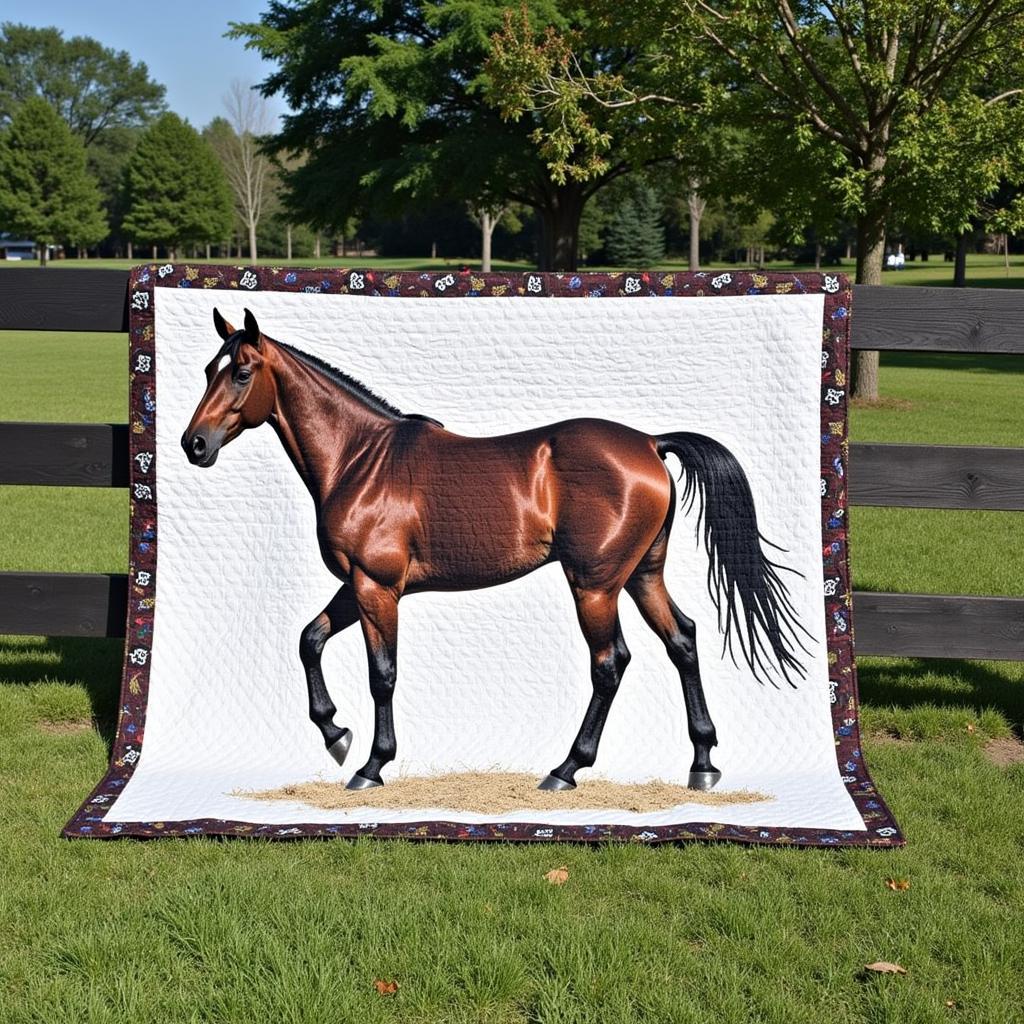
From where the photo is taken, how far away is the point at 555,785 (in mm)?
4262

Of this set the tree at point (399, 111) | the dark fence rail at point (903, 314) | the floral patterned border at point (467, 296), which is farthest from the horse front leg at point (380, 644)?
the tree at point (399, 111)

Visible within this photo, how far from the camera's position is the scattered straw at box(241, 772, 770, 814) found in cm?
413

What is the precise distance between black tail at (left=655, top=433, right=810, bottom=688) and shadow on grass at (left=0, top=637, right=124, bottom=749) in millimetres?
2464

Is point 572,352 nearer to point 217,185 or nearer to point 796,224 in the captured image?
point 796,224

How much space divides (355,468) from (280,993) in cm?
211

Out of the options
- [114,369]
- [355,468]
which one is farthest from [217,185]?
[355,468]

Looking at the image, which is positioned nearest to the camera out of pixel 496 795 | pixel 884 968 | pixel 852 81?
pixel 884 968

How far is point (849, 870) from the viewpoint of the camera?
145 inches

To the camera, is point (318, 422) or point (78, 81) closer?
point (318, 422)

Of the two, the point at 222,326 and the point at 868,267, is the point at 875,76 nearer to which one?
the point at 868,267

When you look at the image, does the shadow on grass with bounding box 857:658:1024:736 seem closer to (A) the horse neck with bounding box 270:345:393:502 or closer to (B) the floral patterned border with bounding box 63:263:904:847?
(B) the floral patterned border with bounding box 63:263:904:847

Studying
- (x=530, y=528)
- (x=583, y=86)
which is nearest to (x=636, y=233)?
(x=583, y=86)

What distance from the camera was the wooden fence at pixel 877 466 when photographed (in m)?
4.70

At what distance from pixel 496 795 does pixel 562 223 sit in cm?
2924
